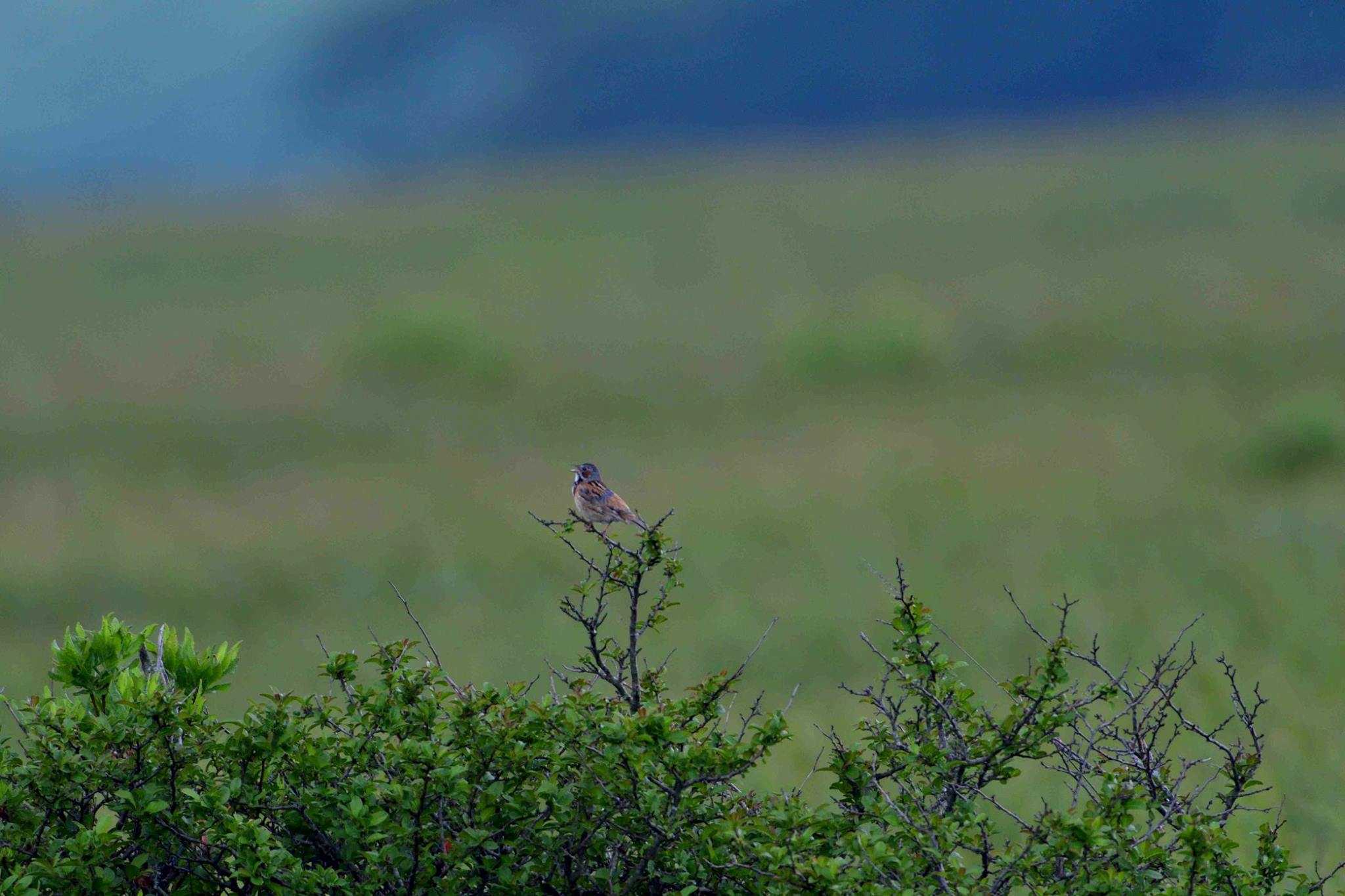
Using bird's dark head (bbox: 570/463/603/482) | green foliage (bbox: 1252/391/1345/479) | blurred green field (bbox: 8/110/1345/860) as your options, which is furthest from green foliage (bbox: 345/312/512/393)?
bird's dark head (bbox: 570/463/603/482)

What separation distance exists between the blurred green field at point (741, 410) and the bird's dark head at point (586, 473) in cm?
503

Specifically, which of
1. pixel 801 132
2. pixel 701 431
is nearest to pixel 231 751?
pixel 701 431

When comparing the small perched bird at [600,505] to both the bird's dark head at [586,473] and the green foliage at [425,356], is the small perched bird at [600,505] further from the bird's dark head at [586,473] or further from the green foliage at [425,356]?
the green foliage at [425,356]

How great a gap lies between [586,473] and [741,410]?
2171 cm

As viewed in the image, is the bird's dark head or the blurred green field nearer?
the bird's dark head

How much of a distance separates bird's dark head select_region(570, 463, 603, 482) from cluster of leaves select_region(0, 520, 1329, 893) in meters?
2.20

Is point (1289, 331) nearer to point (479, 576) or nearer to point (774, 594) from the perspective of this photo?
point (774, 594)

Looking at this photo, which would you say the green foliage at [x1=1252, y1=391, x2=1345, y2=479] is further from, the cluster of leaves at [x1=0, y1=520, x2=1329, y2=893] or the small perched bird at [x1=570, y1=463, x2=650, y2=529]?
the cluster of leaves at [x1=0, y1=520, x2=1329, y2=893]

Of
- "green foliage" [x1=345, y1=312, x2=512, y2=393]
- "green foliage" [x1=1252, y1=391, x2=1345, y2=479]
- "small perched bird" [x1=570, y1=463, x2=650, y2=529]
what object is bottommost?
"small perched bird" [x1=570, y1=463, x2=650, y2=529]

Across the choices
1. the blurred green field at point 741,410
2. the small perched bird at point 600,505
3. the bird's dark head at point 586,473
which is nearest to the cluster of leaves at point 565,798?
the small perched bird at point 600,505

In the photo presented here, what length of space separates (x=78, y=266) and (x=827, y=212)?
22.6 metres

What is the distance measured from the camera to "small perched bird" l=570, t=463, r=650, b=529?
678 cm

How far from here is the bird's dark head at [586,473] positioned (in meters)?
7.09

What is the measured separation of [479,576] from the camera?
64.8 ft
